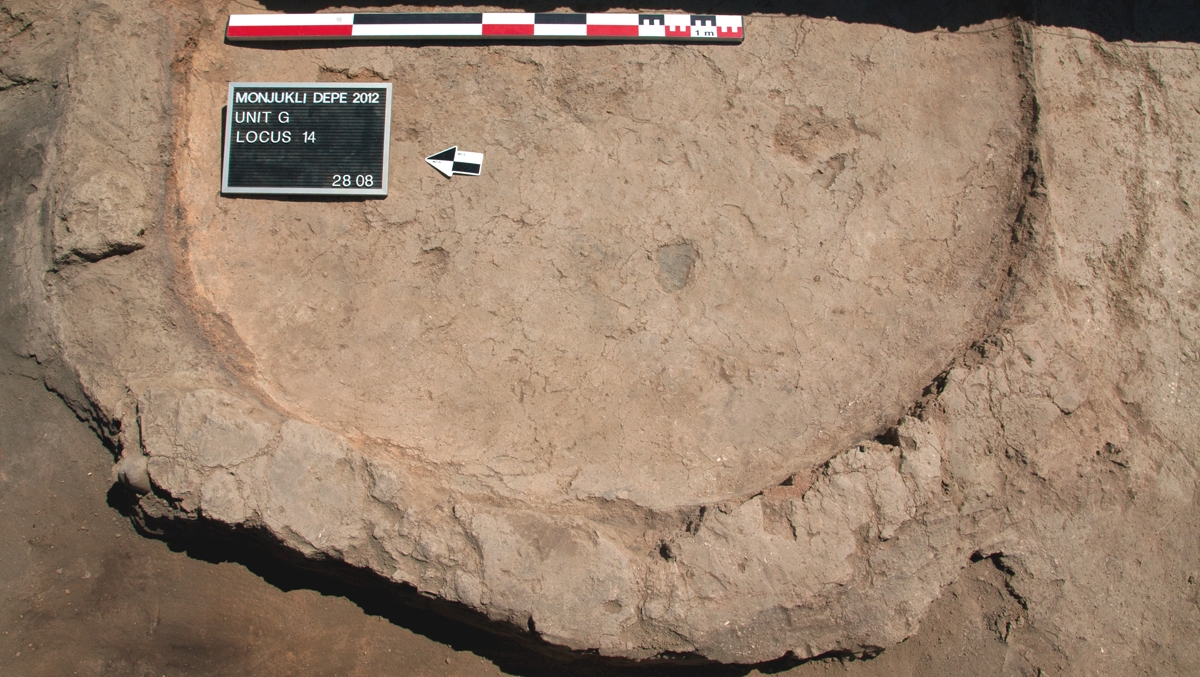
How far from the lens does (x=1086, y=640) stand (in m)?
2.74

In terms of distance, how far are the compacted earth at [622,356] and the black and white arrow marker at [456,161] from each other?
0.22ft

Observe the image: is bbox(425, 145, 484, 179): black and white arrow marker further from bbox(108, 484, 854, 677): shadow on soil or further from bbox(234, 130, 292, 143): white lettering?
bbox(108, 484, 854, 677): shadow on soil

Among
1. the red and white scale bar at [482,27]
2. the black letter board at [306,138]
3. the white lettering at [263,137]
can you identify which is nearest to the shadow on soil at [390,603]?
the black letter board at [306,138]

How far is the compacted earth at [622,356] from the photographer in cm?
259

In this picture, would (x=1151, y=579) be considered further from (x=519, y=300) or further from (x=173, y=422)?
(x=173, y=422)

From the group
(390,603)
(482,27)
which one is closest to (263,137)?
(482,27)

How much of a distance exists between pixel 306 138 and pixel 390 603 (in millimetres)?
1993

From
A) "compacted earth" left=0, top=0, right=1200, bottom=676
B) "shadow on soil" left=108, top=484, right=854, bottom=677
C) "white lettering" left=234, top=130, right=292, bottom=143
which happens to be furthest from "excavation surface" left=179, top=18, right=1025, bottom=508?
"shadow on soil" left=108, top=484, right=854, bottom=677

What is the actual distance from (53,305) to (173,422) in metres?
0.79

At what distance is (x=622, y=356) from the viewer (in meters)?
2.98

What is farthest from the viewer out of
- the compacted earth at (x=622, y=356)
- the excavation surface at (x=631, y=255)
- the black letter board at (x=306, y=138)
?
the black letter board at (x=306, y=138)

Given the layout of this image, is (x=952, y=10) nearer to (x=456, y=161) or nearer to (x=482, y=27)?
(x=482, y=27)

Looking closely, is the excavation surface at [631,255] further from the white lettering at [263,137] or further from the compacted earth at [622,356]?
the white lettering at [263,137]

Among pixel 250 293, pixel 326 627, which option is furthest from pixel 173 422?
pixel 326 627
